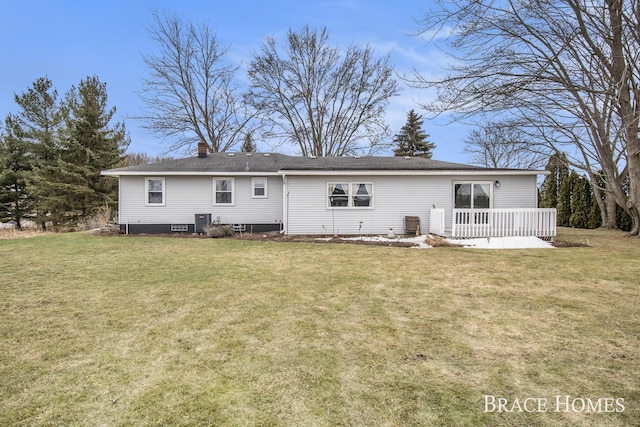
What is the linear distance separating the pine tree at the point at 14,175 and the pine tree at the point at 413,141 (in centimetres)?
2877

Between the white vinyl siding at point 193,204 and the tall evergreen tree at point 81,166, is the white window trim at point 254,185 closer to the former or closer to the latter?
the white vinyl siding at point 193,204

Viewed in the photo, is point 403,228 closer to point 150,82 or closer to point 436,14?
point 436,14

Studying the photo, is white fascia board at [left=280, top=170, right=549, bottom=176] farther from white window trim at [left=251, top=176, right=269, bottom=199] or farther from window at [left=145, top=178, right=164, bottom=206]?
window at [left=145, top=178, right=164, bottom=206]

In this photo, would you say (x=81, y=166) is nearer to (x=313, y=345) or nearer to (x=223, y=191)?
(x=223, y=191)

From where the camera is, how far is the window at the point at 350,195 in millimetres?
13289

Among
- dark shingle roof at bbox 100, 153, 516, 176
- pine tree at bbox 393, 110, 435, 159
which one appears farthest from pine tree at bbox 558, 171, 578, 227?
pine tree at bbox 393, 110, 435, 159

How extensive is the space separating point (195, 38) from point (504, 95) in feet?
74.1

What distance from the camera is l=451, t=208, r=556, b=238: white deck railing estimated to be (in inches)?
452

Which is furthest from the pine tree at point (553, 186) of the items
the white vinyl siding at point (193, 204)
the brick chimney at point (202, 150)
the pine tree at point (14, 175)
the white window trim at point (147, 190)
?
the pine tree at point (14, 175)

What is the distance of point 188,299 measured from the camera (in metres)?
4.83

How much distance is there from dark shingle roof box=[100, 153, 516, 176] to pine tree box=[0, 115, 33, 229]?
12.3 meters

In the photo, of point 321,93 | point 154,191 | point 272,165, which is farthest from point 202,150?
point 321,93

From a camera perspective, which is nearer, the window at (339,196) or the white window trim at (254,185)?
the window at (339,196)

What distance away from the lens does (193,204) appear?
14.5 m
